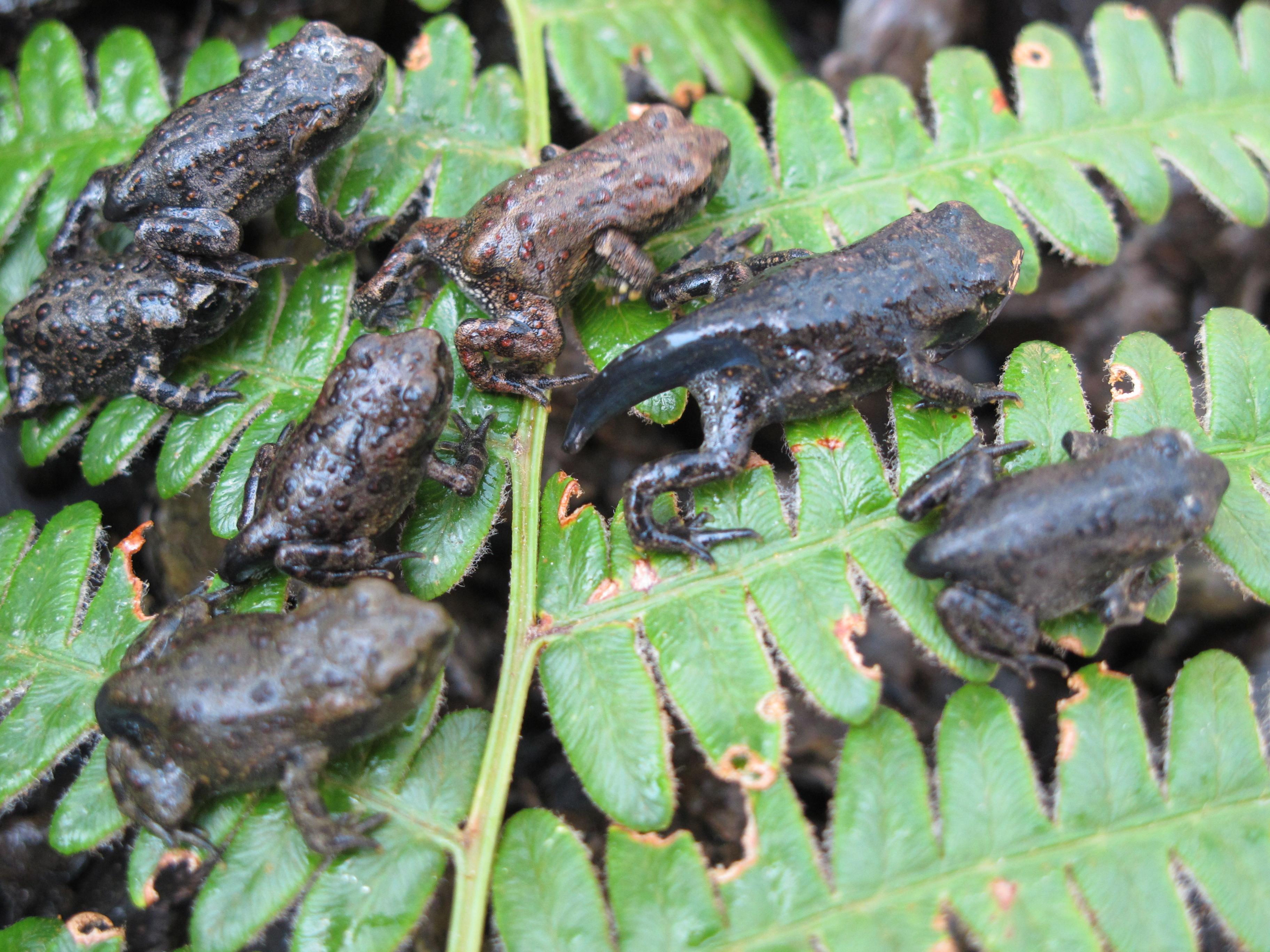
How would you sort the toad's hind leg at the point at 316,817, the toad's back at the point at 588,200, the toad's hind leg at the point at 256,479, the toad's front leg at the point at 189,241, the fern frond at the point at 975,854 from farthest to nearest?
the toad's front leg at the point at 189,241 → the toad's back at the point at 588,200 → the toad's hind leg at the point at 256,479 → the toad's hind leg at the point at 316,817 → the fern frond at the point at 975,854

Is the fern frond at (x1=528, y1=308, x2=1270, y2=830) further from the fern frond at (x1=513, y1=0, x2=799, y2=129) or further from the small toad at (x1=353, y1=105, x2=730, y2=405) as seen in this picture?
the fern frond at (x1=513, y1=0, x2=799, y2=129)

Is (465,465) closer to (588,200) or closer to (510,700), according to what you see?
(510,700)

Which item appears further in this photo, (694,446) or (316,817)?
(694,446)

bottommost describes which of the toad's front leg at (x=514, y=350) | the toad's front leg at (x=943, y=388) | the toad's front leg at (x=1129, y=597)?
the toad's front leg at (x=1129, y=597)

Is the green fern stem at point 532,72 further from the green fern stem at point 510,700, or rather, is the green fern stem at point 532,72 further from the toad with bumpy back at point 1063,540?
the toad with bumpy back at point 1063,540

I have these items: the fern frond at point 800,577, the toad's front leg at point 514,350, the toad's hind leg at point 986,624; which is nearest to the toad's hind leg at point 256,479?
the toad's front leg at point 514,350

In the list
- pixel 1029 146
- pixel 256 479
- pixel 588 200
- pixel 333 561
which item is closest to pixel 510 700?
pixel 333 561
